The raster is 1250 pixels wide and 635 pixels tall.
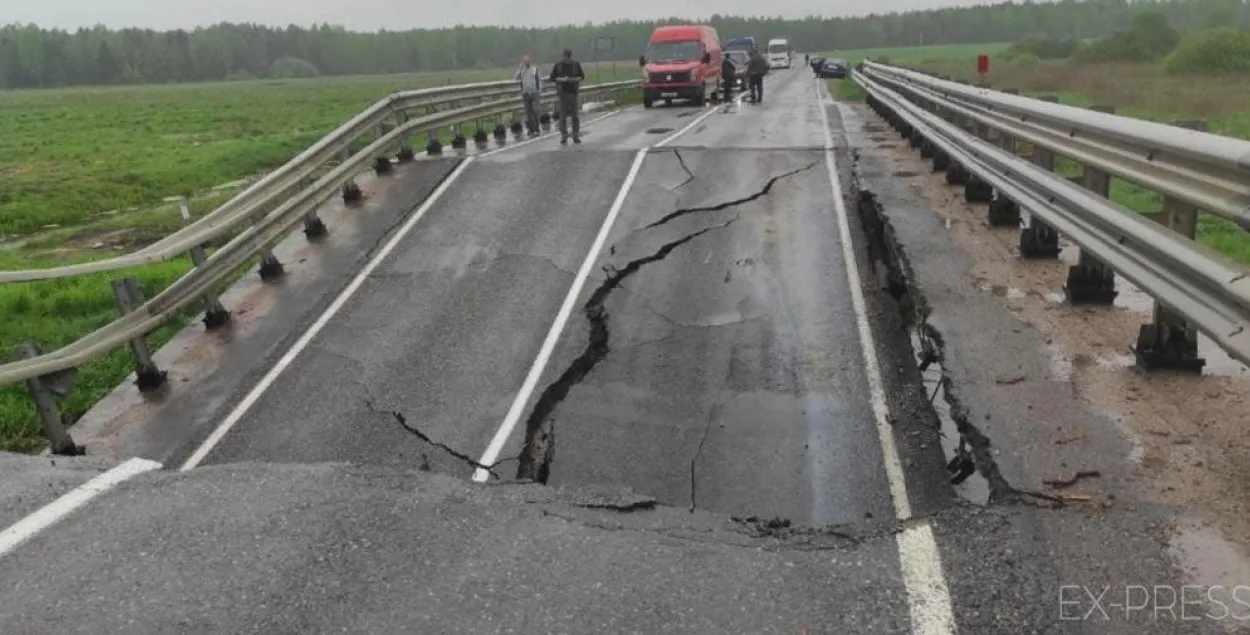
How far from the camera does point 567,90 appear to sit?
53.8 ft

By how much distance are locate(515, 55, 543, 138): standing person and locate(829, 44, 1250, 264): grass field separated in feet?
26.8

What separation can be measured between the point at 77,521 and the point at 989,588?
12.5 feet

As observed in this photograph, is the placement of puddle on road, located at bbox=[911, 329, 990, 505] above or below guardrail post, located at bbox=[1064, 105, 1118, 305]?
below

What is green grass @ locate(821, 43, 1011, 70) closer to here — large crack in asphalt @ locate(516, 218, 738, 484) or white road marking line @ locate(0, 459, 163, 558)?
large crack in asphalt @ locate(516, 218, 738, 484)

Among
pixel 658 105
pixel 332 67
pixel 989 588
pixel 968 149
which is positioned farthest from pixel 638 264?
pixel 332 67

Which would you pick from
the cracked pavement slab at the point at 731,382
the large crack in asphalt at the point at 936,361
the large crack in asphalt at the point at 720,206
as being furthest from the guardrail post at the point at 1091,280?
the large crack in asphalt at the point at 720,206

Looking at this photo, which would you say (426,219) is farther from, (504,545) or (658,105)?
(658,105)

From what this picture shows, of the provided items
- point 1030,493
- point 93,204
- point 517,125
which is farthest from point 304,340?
point 517,125

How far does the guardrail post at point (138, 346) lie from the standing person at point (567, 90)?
9.69m

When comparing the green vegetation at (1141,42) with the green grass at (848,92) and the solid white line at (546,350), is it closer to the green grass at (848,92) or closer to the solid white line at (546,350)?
the green grass at (848,92)

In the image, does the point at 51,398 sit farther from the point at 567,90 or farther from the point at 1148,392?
the point at 567,90

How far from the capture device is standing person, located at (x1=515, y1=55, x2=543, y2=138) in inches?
752

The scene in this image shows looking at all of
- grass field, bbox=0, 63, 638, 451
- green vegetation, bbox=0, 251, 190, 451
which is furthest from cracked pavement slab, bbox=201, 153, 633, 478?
grass field, bbox=0, 63, 638, 451

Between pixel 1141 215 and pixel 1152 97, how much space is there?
33277 mm
